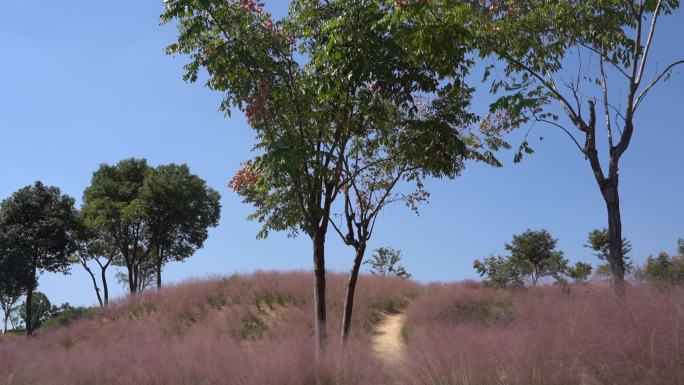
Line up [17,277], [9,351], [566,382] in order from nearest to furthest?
[566,382], [9,351], [17,277]

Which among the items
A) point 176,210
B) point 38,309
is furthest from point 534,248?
point 38,309

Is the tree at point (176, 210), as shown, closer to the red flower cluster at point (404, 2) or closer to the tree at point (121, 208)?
the tree at point (121, 208)

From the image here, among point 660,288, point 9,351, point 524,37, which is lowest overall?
point 9,351

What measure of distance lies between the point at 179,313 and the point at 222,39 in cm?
1423

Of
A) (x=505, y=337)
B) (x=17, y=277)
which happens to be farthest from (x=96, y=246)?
(x=505, y=337)

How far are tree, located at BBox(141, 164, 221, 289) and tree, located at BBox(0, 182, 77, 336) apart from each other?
4.75m

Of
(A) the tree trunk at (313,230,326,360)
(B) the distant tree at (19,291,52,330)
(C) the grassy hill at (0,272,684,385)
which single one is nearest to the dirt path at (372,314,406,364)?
(C) the grassy hill at (0,272,684,385)

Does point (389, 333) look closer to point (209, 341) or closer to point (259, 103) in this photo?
point (209, 341)

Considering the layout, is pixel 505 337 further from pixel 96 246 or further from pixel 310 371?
pixel 96 246

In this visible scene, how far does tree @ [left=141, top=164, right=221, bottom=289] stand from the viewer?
3612 centimetres

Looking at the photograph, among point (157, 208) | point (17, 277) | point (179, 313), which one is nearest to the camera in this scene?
point (179, 313)

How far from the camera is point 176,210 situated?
121 ft

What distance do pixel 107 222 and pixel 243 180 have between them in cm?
2634

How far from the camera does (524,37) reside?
1261 centimetres
